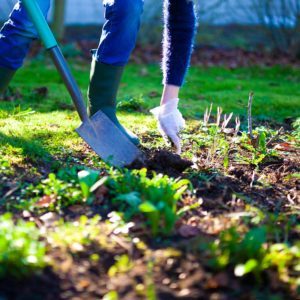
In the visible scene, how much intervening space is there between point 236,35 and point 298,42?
2655 mm

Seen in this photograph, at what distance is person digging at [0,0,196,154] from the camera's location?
3.15m

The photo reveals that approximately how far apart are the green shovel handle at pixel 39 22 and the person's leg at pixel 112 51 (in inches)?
11.6

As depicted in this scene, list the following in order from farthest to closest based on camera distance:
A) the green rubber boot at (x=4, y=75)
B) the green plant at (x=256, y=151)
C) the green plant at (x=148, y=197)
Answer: the green rubber boot at (x=4, y=75)
the green plant at (x=256, y=151)
the green plant at (x=148, y=197)

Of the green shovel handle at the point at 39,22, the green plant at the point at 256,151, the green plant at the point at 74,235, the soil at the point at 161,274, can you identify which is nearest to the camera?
the soil at the point at 161,274

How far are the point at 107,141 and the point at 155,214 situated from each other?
105cm

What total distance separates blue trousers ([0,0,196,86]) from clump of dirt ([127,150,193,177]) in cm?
57

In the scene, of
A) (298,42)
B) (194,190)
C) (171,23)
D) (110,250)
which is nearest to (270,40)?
(298,42)

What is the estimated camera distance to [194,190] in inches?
99.6

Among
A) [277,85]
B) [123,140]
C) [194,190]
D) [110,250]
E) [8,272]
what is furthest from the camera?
[277,85]

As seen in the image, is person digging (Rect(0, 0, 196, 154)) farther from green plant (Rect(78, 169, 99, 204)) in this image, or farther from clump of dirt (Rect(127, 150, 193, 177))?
green plant (Rect(78, 169, 99, 204))

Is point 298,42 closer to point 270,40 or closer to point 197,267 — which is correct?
point 270,40

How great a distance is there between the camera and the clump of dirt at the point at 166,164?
2881 mm

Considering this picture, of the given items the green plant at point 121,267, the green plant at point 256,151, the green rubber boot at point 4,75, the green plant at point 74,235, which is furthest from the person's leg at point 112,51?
the green plant at point 121,267

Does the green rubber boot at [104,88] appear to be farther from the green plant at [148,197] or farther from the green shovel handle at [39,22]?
the green plant at [148,197]
